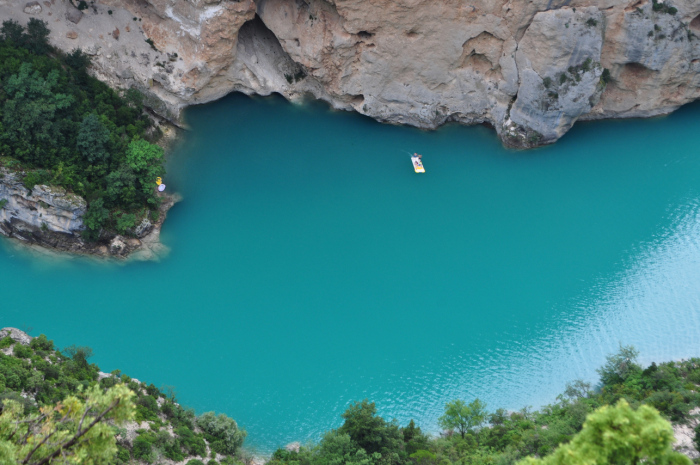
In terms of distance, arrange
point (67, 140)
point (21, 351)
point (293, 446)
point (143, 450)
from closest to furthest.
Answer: point (143, 450)
point (21, 351)
point (293, 446)
point (67, 140)

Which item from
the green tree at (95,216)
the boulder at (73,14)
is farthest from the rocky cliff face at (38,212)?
the boulder at (73,14)

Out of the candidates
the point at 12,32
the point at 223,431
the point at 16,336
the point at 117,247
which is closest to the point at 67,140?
the point at 117,247

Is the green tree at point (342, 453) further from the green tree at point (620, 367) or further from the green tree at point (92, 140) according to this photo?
the green tree at point (92, 140)

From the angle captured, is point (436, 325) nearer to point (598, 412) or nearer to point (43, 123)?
point (598, 412)

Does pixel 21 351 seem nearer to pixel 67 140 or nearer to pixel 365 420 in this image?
pixel 67 140

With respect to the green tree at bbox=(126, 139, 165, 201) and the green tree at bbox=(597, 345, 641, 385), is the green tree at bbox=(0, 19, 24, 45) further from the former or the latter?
the green tree at bbox=(597, 345, 641, 385)

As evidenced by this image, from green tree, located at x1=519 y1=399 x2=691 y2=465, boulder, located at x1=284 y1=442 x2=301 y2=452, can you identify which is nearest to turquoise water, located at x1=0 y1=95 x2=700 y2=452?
boulder, located at x1=284 y1=442 x2=301 y2=452
